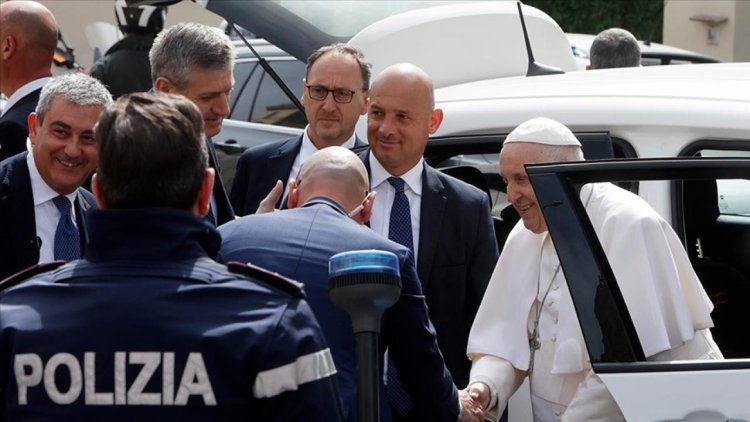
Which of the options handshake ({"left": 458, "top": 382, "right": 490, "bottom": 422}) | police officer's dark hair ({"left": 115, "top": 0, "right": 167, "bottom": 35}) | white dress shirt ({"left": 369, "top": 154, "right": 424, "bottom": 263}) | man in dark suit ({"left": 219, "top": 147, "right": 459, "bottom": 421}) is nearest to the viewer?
man in dark suit ({"left": 219, "top": 147, "right": 459, "bottom": 421})

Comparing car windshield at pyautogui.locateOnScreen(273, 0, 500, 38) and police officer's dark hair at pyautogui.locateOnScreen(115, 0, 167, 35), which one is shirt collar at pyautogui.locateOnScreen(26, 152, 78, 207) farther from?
police officer's dark hair at pyautogui.locateOnScreen(115, 0, 167, 35)

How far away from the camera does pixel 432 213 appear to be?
4449 mm

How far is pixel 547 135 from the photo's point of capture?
4.00m

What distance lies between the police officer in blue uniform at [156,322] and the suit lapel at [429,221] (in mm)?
1829

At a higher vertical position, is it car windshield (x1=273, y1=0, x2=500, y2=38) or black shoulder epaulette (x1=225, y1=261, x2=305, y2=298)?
car windshield (x1=273, y1=0, x2=500, y2=38)

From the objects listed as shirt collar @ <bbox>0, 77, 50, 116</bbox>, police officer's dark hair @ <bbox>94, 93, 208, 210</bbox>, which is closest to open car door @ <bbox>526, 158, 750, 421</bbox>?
police officer's dark hair @ <bbox>94, 93, 208, 210</bbox>

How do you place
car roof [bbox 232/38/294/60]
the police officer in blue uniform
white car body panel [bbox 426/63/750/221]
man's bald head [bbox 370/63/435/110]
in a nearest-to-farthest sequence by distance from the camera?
the police officer in blue uniform → white car body panel [bbox 426/63/750/221] → man's bald head [bbox 370/63/435/110] → car roof [bbox 232/38/294/60]

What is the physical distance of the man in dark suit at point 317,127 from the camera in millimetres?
4824

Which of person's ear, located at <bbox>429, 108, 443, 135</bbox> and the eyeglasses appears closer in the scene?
person's ear, located at <bbox>429, 108, 443, 135</bbox>

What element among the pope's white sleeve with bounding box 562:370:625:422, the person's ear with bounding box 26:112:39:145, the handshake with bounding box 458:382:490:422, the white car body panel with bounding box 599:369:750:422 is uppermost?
the person's ear with bounding box 26:112:39:145

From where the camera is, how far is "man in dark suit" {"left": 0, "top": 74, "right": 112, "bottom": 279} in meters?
3.92

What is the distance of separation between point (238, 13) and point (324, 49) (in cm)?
103

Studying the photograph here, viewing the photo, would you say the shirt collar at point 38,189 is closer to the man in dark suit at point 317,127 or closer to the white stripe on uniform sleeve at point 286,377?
the man in dark suit at point 317,127

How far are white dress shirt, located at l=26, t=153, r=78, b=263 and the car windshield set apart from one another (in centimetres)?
220
